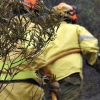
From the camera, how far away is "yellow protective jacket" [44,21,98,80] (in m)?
5.55

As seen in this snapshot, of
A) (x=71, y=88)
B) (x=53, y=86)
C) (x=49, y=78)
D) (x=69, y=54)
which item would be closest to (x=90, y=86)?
(x=71, y=88)

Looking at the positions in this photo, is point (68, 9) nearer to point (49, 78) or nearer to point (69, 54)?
point (69, 54)

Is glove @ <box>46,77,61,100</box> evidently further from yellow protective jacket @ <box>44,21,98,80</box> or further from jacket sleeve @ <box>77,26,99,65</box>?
jacket sleeve @ <box>77,26,99,65</box>

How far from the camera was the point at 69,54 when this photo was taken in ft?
18.5

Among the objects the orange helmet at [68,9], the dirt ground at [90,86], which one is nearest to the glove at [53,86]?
the orange helmet at [68,9]

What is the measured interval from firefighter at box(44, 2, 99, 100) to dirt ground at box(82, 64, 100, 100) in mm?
4068

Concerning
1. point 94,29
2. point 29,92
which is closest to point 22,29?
point 29,92

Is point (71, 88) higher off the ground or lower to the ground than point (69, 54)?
lower

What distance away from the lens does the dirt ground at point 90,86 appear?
32.5 ft

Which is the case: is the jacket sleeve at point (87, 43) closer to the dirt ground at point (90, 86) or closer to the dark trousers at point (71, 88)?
the dark trousers at point (71, 88)

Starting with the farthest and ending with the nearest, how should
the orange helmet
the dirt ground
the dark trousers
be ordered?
the dirt ground < the orange helmet < the dark trousers

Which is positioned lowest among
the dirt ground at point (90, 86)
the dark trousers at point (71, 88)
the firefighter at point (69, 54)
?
the dirt ground at point (90, 86)

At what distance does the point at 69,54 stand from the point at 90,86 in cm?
496

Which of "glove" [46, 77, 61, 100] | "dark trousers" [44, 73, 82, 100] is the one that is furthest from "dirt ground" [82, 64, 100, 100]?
"glove" [46, 77, 61, 100]
